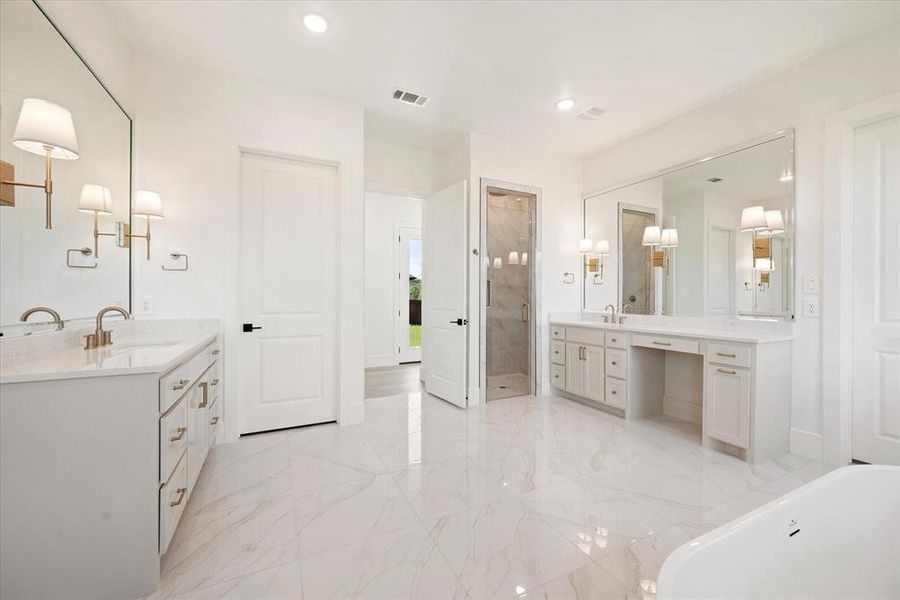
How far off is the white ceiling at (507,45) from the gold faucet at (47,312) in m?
1.88

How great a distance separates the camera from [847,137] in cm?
252

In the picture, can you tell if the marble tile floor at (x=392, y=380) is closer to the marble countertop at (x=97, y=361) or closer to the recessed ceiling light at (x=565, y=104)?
the marble countertop at (x=97, y=361)

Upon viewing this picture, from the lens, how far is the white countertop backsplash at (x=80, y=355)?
1338 millimetres

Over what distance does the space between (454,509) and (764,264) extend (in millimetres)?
2977

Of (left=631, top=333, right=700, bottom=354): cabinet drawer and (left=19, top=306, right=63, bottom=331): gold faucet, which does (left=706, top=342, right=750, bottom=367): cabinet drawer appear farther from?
(left=19, top=306, right=63, bottom=331): gold faucet

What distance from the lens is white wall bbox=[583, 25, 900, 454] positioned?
2.41m

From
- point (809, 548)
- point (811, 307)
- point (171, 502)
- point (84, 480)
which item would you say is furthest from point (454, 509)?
point (811, 307)

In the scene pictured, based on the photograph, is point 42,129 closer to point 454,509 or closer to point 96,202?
point 96,202

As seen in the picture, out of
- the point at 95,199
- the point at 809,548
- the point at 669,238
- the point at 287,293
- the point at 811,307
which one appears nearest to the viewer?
the point at 809,548

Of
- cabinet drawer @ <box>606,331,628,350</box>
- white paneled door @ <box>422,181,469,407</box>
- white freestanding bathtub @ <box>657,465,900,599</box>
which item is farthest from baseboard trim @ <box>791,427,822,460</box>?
white paneled door @ <box>422,181,469,407</box>

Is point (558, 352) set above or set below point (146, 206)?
below

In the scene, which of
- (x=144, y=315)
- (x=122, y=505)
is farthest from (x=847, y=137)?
(x=144, y=315)

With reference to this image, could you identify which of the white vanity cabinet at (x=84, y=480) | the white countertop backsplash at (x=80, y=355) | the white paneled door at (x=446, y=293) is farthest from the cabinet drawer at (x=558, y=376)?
the white vanity cabinet at (x=84, y=480)

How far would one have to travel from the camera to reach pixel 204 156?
2.84 metres
